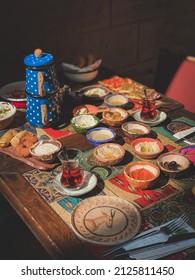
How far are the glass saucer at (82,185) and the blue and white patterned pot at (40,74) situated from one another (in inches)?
26.7

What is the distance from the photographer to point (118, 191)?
6.08 feet

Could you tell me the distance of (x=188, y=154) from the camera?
6.95 feet

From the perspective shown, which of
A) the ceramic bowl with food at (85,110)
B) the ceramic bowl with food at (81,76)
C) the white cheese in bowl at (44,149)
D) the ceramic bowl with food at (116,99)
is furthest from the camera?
the ceramic bowl with food at (81,76)

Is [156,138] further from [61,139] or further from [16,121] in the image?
[16,121]

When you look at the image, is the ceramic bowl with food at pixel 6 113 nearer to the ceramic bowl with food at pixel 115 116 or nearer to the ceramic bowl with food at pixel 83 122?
the ceramic bowl with food at pixel 83 122

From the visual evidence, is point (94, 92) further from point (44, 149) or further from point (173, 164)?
point (173, 164)

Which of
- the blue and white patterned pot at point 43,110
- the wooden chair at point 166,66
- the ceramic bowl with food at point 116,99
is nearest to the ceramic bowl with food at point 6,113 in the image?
the blue and white patterned pot at point 43,110

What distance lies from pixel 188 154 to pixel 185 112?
0.61 m

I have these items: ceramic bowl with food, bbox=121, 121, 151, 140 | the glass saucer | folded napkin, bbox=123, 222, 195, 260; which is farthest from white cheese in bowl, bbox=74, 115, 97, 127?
folded napkin, bbox=123, 222, 195, 260

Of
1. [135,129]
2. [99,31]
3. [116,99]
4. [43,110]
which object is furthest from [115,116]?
[99,31]

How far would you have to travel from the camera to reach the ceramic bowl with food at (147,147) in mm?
2074

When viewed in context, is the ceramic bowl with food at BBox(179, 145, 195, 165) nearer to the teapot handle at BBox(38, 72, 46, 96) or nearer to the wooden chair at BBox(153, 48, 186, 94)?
the teapot handle at BBox(38, 72, 46, 96)

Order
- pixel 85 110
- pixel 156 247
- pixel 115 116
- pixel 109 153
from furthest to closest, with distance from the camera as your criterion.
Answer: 1. pixel 85 110
2. pixel 115 116
3. pixel 109 153
4. pixel 156 247

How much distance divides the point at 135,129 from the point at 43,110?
61 centimetres
